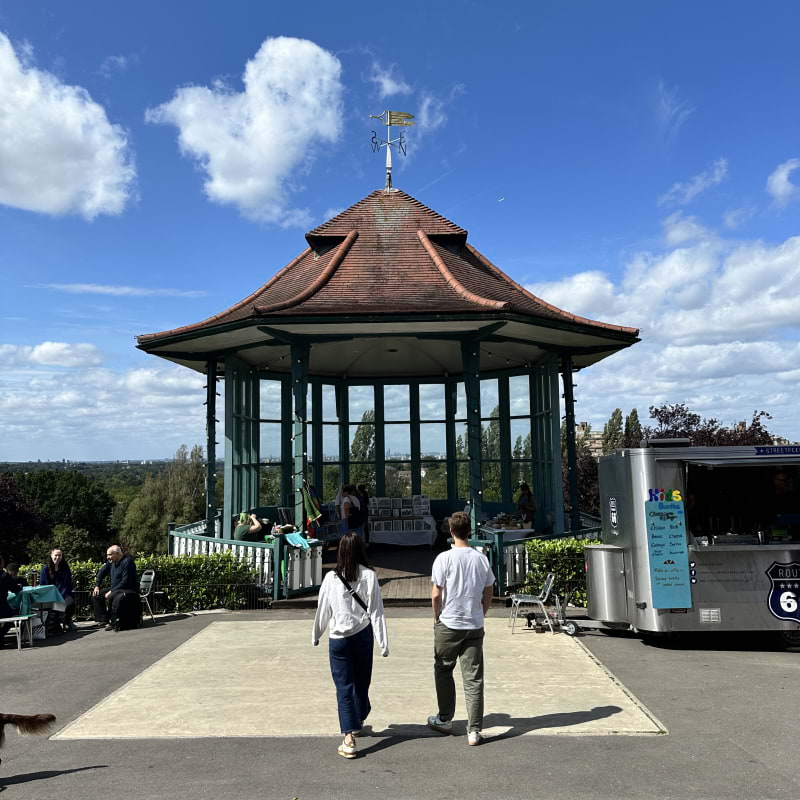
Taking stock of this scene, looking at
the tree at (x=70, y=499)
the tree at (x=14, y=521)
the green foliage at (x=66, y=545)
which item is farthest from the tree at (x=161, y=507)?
the tree at (x=14, y=521)

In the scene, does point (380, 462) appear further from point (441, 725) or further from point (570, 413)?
point (441, 725)

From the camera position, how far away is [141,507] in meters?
63.8

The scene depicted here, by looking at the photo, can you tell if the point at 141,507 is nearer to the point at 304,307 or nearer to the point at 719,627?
the point at 304,307

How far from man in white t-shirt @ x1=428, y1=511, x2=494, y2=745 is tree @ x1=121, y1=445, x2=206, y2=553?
5923 cm

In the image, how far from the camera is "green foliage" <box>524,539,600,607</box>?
1083 cm

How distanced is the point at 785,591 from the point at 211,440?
10.2m

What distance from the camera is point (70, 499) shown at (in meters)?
60.8

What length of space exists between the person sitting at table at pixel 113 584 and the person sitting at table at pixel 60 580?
33cm

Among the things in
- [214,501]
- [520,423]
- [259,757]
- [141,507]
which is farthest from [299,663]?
[141,507]

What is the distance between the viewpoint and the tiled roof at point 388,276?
11.5 m

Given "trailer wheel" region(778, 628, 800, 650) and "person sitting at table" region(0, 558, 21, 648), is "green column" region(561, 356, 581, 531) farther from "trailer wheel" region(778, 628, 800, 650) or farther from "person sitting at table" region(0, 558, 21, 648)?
"person sitting at table" region(0, 558, 21, 648)

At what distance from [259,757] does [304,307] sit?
7420mm

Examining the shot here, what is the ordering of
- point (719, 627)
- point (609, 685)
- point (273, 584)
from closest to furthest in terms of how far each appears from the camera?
point (609, 685), point (719, 627), point (273, 584)

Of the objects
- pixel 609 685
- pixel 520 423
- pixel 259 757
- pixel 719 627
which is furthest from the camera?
pixel 520 423
